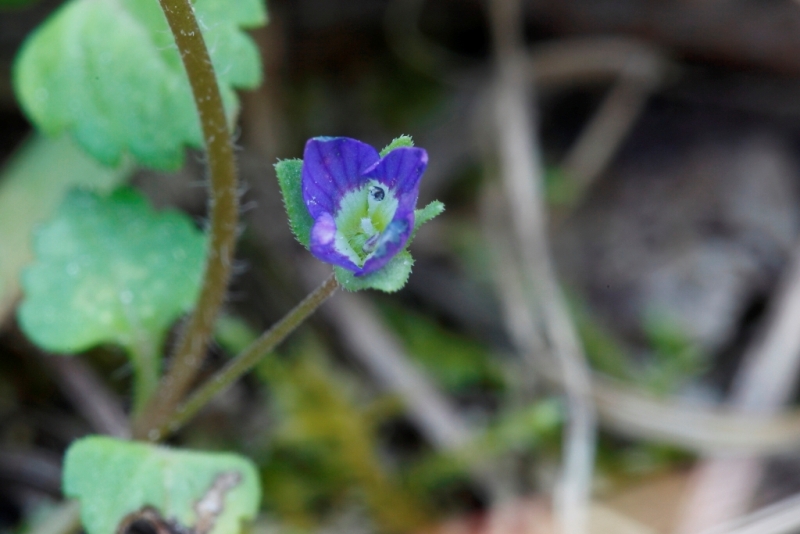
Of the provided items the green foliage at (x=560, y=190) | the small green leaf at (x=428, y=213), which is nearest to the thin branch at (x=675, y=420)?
the green foliage at (x=560, y=190)

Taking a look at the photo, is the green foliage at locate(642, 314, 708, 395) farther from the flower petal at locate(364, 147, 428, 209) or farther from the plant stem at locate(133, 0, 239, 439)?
the flower petal at locate(364, 147, 428, 209)

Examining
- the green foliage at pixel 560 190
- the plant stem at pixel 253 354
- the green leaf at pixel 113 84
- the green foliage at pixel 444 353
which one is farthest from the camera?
the green foliage at pixel 560 190

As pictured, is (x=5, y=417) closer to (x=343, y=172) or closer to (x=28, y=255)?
(x=28, y=255)

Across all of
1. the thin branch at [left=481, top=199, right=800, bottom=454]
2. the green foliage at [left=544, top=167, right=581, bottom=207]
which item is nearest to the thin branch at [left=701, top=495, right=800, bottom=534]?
the thin branch at [left=481, top=199, right=800, bottom=454]

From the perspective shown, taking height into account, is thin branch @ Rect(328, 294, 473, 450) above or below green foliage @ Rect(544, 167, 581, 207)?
below

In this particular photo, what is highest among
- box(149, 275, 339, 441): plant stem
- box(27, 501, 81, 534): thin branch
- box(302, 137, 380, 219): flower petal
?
box(302, 137, 380, 219): flower petal

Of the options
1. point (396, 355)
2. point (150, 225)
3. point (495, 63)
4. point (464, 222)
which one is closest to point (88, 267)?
point (150, 225)

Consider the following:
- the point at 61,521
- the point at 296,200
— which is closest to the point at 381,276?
the point at 296,200

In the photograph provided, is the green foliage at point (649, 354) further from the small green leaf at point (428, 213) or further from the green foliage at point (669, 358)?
the small green leaf at point (428, 213)
